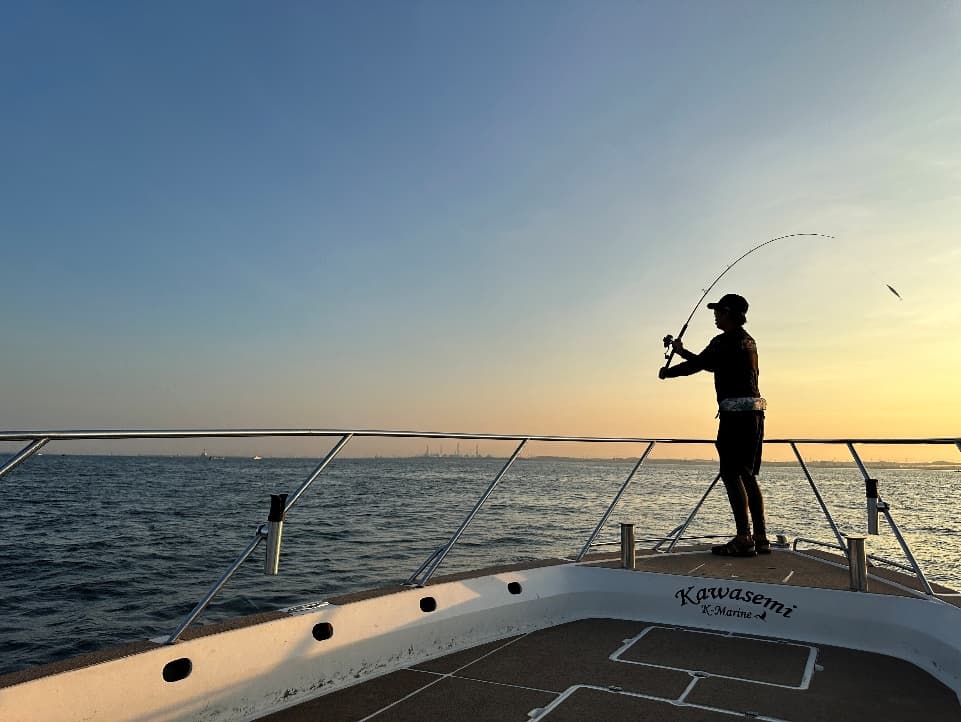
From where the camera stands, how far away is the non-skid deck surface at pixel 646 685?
2609 millimetres

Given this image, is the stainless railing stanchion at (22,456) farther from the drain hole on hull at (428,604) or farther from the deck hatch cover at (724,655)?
the deck hatch cover at (724,655)

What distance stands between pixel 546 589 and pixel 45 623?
8.17 m

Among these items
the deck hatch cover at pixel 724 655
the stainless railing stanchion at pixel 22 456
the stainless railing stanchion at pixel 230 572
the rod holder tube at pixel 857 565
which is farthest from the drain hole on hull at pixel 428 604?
the rod holder tube at pixel 857 565

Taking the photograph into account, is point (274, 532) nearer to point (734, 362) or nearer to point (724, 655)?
point (724, 655)

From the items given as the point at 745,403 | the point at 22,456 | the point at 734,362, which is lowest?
the point at 22,456

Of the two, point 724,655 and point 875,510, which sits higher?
point 875,510

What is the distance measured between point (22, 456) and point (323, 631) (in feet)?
5.01

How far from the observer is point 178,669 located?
233 cm

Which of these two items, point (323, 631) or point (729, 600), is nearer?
point (323, 631)

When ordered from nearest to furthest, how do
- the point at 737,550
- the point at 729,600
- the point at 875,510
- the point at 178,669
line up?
the point at 178,669 < the point at 875,510 < the point at 729,600 < the point at 737,550

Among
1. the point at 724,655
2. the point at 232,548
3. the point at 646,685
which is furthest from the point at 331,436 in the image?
the point at 232,548

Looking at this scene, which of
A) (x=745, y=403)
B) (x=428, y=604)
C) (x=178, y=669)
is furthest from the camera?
(x=745, y=403)

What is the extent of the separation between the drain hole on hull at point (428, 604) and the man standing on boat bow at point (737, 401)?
2.41m

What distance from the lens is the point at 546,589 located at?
4.08 m
